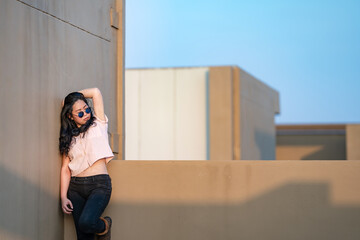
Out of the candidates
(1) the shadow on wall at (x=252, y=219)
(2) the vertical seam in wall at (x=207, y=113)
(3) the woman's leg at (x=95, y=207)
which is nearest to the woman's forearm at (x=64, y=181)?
(3) the woman's leg at (x=95, y=207)

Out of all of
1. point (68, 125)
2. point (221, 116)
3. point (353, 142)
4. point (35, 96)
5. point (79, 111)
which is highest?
point (221, 116)

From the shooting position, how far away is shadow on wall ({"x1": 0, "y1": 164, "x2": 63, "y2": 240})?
185 inches

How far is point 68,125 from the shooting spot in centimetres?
540

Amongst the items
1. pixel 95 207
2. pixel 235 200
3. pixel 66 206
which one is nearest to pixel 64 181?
pixel 66 206

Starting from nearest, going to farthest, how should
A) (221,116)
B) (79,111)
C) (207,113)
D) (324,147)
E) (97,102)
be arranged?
(79,111) → (97,102) → (221,116) → (207,113) → (324,147)

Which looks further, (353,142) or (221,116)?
(353,142)

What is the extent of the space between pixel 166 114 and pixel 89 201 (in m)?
9.18

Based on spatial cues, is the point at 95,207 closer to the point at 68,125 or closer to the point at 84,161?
the point at 84,161

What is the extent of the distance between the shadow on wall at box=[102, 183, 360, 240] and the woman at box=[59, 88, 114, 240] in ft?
0.83

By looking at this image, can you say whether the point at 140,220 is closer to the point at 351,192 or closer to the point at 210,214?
the point at 210,214

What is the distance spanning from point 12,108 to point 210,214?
5.96ft

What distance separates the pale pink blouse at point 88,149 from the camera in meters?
5.20

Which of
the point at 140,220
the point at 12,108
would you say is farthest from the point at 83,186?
the point at 12,108

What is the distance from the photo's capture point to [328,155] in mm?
20641
